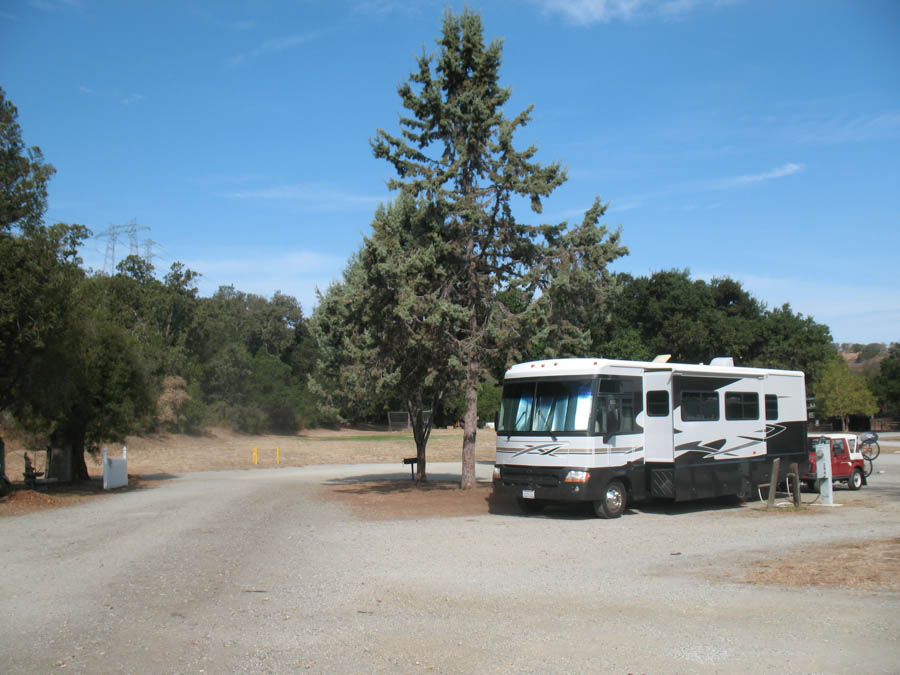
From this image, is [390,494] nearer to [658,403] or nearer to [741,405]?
[658,403]

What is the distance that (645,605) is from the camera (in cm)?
779

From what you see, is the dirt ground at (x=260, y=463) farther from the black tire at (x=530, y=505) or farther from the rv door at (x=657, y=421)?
the rv door at (x=657, y=421)

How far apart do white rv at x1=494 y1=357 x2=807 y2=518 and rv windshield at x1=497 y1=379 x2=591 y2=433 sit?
2 cm

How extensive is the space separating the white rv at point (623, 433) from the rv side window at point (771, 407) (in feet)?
1.79

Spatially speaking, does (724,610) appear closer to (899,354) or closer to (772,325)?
(772,325)

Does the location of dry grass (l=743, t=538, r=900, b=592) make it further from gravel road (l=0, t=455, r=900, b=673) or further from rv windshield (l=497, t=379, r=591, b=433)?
rv windshield (l=497, t=379, r=591, b=433)

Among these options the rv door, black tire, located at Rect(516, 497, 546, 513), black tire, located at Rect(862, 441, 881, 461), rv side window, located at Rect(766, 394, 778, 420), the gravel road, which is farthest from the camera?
black tire, located at Rect(862, 441, 881, 461)

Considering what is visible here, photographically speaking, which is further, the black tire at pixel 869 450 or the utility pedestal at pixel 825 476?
the black tire at pixel 869 450

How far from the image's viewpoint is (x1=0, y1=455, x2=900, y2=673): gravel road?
605 centimetres

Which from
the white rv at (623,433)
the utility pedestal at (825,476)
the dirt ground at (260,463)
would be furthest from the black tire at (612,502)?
the utility pedestal at (825,476)

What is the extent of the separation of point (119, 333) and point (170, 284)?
39566 mm

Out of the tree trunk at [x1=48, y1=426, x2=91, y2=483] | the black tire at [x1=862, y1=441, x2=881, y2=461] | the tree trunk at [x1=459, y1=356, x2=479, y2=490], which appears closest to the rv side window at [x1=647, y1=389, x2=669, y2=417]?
the tree trunk at [x1=459, y1=356, x2=479, y2=490]

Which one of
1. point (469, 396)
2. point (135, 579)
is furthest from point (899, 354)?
point (135, 579)

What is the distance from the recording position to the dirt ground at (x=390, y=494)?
9.40 meters
